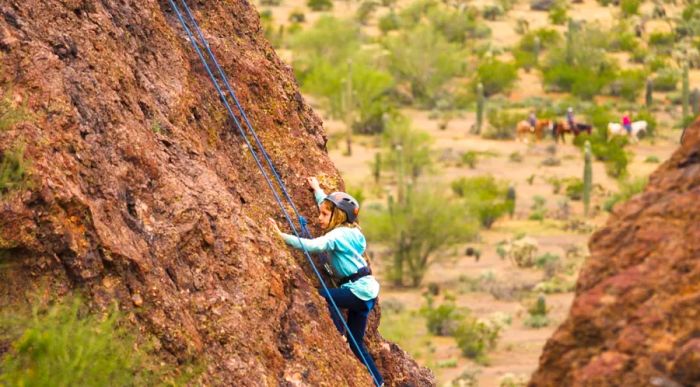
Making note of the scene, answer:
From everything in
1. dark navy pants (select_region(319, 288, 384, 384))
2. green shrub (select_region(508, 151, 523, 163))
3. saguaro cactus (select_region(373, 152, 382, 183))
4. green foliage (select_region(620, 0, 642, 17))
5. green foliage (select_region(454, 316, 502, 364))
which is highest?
dark navy pants (select_region(319, 288, 384, 384))

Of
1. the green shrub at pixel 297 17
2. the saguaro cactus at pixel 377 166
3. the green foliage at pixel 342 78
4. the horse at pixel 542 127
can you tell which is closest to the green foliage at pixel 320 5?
the green shrub at pixel 297 17

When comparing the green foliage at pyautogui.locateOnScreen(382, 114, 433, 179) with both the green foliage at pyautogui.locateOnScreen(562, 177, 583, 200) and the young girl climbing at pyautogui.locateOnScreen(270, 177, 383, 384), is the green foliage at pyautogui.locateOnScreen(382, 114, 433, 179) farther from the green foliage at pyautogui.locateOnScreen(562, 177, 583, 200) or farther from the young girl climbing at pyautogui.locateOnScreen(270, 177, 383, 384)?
the young girl climbing at pyautogui.locateOnScreen(270, 177, 383, 384)

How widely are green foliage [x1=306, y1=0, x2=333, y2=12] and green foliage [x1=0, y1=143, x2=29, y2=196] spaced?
56058 millimetres

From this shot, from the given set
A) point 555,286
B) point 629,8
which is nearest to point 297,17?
point 629,8

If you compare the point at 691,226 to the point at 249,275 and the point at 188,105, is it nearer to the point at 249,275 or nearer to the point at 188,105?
the point at 249,275

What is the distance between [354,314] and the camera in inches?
286

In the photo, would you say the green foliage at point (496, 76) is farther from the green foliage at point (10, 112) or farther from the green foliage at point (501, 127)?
the green foliage at point (10, 112)

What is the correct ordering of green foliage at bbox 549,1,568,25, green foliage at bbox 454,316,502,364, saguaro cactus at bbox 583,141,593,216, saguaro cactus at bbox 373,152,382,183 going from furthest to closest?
green foliage at bbox 549,1,568,25 → saguaro cactus at bbox 373,152,382,183 → saguaro cactus at bbox 583,141,593,216 → green foliage at bbox 454,316,502,364

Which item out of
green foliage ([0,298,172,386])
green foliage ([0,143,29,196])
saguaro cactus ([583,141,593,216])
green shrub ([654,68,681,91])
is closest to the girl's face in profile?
green foliage ([0,298,172,386])

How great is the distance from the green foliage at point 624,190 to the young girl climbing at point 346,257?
25.0 m

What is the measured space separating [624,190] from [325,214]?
26.4 meters

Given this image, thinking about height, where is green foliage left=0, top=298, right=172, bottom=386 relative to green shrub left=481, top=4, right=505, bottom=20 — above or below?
above

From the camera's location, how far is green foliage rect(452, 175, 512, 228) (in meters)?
32.5

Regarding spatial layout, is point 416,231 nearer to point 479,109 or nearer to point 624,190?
point 624,190
